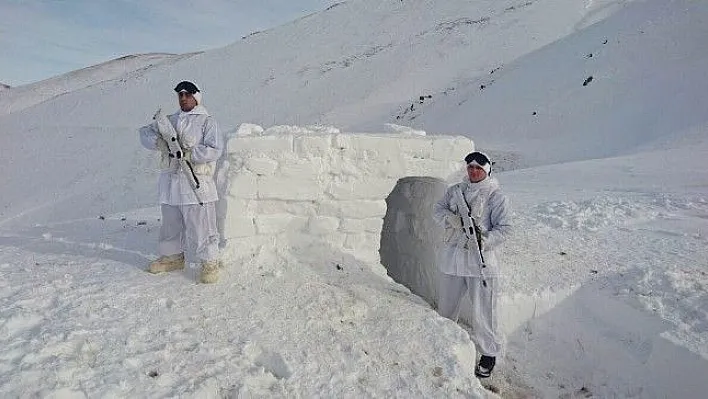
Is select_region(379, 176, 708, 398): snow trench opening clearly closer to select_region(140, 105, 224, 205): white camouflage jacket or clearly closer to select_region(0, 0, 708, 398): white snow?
select_region(0, 0, 708, 398): white snow

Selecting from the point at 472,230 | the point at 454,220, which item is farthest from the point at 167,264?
the point at 472,230

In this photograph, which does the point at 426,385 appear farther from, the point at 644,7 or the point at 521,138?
the point at 644,7

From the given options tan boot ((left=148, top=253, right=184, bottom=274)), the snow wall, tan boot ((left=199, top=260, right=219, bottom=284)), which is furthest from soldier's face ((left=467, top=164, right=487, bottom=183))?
tan boot ((left=148, top=253, right=184, bottom=274))

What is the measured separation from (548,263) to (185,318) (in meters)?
3.37

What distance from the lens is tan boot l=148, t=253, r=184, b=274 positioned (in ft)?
12.9

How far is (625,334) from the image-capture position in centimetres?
404

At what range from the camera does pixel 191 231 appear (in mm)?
3838

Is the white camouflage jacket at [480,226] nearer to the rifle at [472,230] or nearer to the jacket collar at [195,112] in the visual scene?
the rifle at [472,230]

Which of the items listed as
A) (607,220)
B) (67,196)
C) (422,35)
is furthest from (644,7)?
(67,196)

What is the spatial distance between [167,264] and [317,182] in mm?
1303

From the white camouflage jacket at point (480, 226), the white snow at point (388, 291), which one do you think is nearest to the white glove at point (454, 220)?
the white camouflage jacket at point (480, 226)

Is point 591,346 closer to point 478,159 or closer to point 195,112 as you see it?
point 478,159

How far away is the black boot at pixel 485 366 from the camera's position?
11.9 feet

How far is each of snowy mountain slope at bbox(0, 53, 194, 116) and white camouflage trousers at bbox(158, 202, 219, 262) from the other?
2973cm
